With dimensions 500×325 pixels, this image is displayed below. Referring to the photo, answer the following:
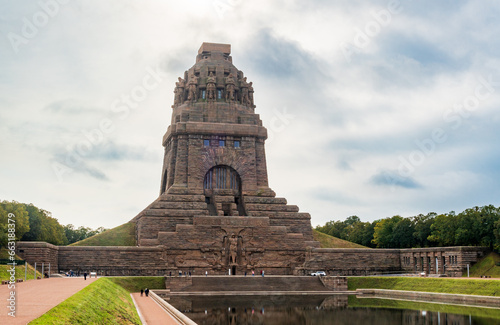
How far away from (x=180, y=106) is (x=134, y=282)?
2724 centimetres

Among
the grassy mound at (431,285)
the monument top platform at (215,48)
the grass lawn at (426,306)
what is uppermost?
the monument top platform at (215,48)

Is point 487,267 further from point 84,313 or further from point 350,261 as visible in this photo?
point 84,313

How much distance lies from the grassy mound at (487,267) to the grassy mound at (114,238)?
1146 inches

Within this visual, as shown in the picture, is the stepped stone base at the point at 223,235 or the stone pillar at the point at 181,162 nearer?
the stepped stone base at the point at 223,235

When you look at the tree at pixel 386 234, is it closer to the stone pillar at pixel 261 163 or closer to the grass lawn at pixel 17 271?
the stone pillar at pixel 261 163

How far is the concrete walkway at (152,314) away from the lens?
22.0 meters

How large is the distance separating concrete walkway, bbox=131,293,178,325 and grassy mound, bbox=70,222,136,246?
67.0 ft

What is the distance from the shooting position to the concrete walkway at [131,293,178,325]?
22013 millimetres

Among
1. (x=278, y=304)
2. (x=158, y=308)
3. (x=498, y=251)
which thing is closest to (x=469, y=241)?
(x=498, y=251)

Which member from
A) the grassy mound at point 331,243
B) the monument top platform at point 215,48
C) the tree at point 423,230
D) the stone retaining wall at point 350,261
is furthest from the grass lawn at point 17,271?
the tree at point 423,230

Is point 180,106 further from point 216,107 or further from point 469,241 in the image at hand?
point 469,241

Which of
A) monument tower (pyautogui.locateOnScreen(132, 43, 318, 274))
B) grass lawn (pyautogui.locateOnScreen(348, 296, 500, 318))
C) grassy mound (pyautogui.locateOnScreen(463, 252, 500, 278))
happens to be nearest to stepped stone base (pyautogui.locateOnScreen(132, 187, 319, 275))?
monument tower (pyautogui.locateOnScreen(132, 43, 318, 274))

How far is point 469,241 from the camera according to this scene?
168ft

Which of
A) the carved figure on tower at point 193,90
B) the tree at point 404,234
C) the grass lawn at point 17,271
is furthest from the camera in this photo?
the tree at point 404,234
